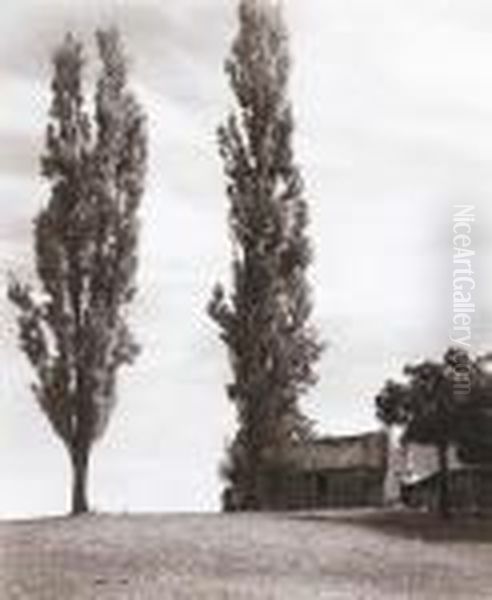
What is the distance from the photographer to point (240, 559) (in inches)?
1261

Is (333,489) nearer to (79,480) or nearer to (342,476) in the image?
(342,476)

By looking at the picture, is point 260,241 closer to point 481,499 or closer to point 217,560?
point 481,499

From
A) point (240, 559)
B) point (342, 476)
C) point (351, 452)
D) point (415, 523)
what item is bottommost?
point (240, 559)

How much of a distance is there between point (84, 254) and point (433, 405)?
428 inches

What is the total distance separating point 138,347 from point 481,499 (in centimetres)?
1759

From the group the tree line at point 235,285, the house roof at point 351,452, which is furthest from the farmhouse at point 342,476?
the tree line at point 235,285

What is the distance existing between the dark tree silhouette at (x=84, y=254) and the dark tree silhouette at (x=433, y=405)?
8561mm

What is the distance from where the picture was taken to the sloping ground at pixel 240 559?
2622 cm

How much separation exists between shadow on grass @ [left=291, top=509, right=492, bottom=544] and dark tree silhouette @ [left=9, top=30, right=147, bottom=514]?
619cm

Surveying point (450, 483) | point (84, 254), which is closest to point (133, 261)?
point (84, 254)

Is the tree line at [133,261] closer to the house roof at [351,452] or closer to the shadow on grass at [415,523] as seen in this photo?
the shadow on grass at [415,523]

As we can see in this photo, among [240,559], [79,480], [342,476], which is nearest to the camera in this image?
[240,559]

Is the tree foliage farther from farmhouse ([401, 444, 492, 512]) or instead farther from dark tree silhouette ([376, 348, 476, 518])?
farmhouse ([401, 444, 492, 512])

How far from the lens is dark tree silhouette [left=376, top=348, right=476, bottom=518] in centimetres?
5059
